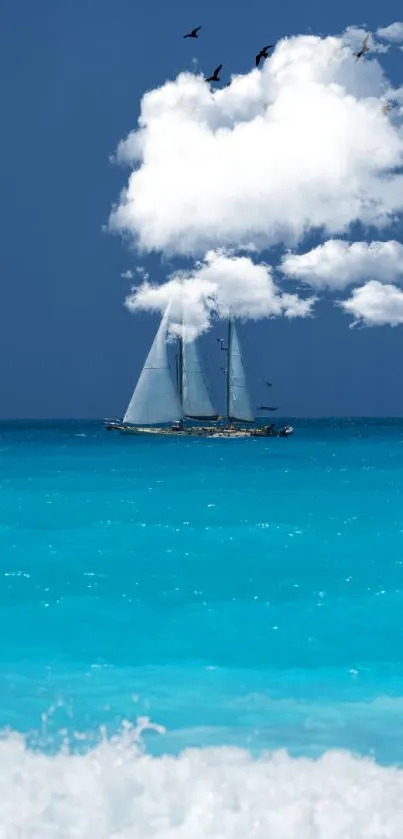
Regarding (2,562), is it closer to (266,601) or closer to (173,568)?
(173,568)

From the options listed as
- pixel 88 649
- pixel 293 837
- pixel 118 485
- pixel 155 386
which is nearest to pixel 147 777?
pixel 293 837

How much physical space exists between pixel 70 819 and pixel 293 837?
2269 mm

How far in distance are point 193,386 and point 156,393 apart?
542cm

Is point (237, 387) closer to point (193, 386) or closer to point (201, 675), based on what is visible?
point (193, 386)

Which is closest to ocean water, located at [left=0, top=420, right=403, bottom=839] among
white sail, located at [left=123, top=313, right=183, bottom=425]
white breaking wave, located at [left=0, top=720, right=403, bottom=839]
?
white breaking wave, located at [left=0, top=720, right=403, bottom=839]

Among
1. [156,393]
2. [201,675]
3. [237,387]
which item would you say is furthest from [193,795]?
[237,387]

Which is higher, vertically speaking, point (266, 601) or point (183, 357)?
point (183, 357)

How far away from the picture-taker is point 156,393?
9619 centimetres

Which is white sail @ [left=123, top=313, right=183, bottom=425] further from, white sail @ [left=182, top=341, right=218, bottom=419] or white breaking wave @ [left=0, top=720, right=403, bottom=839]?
white breaking wave @ [left=0, top=720, right=403, bottom=839]

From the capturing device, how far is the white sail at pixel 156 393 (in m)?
93.4

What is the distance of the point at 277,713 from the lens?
1212 centimetres

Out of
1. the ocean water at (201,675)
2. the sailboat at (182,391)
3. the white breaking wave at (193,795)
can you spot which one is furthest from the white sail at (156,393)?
the white breaking wave at (193,795)

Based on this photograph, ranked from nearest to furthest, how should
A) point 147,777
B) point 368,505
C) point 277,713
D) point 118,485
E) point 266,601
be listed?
point 147,777 < point 277,713 < point 266,601 < point 368,505 < point 118,485

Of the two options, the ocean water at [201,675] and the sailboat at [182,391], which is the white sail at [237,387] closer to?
the sailboat at [182,391]
